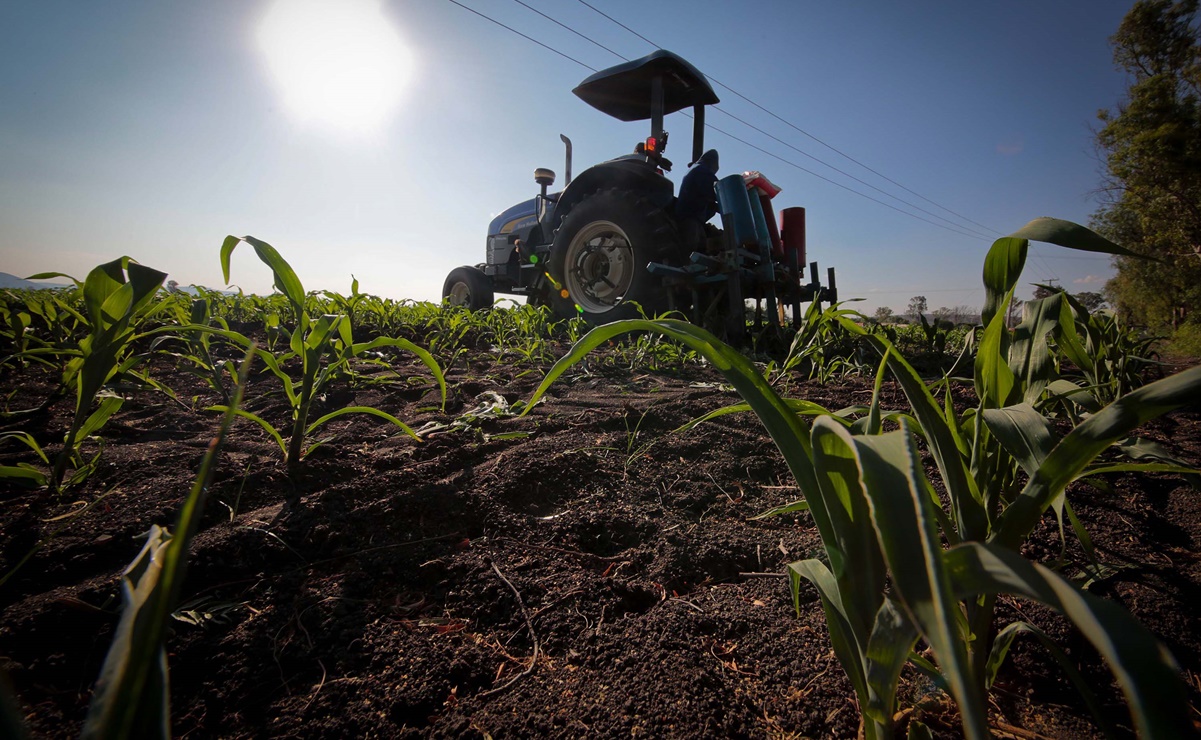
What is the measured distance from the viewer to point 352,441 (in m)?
1.31

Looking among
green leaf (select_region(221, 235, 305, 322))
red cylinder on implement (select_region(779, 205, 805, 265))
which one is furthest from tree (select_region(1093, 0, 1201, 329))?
green leaf (select_region(221, 235, 305, 322))

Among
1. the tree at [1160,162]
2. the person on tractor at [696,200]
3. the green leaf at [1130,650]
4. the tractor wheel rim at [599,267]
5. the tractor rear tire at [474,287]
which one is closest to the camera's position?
the green leaf at [1130,650]

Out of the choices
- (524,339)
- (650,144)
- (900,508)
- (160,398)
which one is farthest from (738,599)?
(650,144)

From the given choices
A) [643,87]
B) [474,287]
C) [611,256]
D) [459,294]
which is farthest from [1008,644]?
[459,294]

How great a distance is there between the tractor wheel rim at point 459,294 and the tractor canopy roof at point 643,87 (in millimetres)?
2605

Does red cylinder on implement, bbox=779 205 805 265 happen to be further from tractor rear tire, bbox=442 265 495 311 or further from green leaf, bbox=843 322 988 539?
green leaf, bbox=843 322 988 539

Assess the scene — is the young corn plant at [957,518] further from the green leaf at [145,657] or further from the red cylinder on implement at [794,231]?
the red cylinder on implement at [794,231]

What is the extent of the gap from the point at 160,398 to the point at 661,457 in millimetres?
1693

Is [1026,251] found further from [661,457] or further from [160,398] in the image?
[160,398]

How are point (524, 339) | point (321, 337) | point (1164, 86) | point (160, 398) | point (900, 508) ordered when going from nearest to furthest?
point (900, 508)
point (321, 337)
point (160, 398)
point (524, 339)
point (1164, 86)

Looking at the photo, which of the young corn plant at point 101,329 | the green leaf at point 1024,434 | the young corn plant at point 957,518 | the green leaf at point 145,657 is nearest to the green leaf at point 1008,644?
the young corn plant at point 957,518

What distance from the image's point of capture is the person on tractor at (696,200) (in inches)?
143

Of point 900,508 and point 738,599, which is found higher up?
point 900,508

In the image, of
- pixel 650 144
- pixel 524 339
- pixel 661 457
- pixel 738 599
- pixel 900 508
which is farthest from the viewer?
pixel 650 144
